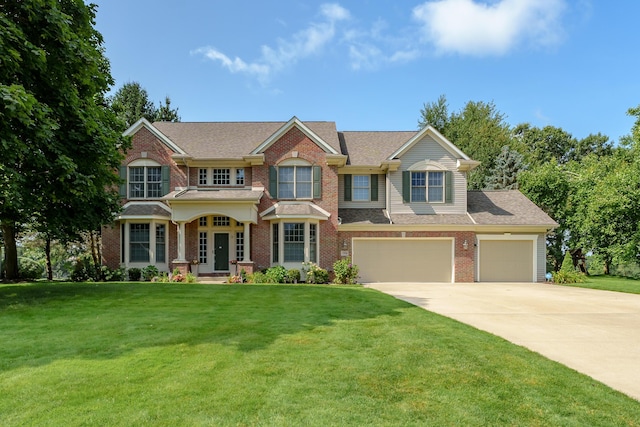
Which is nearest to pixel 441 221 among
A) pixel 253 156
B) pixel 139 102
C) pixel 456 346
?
pixel 253 156

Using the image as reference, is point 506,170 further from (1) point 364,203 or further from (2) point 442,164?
(1) point 364,203

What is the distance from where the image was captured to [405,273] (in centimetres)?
2017

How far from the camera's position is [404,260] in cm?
2019

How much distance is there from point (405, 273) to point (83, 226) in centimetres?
1470

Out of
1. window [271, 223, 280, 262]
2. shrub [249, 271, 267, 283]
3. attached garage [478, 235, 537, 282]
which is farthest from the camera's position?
attached garage [478, 235, 537, 282]

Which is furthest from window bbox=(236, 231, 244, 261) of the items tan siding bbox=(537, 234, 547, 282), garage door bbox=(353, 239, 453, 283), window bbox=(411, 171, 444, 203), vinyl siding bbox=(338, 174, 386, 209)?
tan siding bbox=(537, 234, 547, 282)

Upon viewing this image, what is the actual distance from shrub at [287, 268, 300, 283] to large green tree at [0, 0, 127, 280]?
28.6 ft

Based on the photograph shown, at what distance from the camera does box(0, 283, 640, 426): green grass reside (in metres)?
3.95

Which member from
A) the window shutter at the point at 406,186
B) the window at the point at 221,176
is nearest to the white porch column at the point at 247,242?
the window at the point at 221,176

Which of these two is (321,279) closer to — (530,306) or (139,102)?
(530,306)

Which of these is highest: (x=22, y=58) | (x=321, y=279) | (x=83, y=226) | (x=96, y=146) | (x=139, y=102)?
(x=139, y=102)

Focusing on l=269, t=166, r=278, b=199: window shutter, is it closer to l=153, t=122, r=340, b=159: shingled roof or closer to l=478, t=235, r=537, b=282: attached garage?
l=153, t=122, r=340, b=159: shingled roof

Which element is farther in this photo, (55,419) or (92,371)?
(92,371)

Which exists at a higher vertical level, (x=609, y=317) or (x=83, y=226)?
(x=83, y=226)
